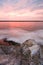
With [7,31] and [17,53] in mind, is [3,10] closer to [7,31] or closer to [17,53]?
[7,31]

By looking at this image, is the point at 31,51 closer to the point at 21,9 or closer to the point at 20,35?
the point at 20,35

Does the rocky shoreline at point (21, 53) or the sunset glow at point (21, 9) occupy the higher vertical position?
the sunset glow at point (21, 9)

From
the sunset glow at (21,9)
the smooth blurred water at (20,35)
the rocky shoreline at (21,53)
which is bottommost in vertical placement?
the rocky shoreline at (21,53)

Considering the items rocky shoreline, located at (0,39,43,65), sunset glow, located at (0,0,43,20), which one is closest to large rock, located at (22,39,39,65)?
rocky shoreline, located at (0,39,43,65)

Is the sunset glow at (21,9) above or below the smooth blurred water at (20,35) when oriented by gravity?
above

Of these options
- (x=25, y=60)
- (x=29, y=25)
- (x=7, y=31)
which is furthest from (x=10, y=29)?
(x=25, y=60)

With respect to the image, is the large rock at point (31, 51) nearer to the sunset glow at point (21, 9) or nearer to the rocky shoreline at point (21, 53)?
the rocky shoreline at point (21, 53)

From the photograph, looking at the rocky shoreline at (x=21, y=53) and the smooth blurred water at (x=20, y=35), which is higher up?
the smooth blurred water at (x=20, y=35)

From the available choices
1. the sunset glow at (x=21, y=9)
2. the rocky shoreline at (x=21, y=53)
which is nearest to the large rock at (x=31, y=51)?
the rocky shoreline at (x=21, y=53)

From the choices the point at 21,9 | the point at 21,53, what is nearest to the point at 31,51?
the point at 21,53

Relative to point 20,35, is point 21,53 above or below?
below

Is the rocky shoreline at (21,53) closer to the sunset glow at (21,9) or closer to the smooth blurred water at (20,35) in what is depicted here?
the smooth blurred water at (20,35)

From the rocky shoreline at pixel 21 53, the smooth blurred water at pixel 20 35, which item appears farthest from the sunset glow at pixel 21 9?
the rocky shoreline at pixel 21 53

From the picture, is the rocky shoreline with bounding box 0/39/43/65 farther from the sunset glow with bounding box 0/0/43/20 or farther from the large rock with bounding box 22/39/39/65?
the sunset glow with bounding box 0/0/43/20
